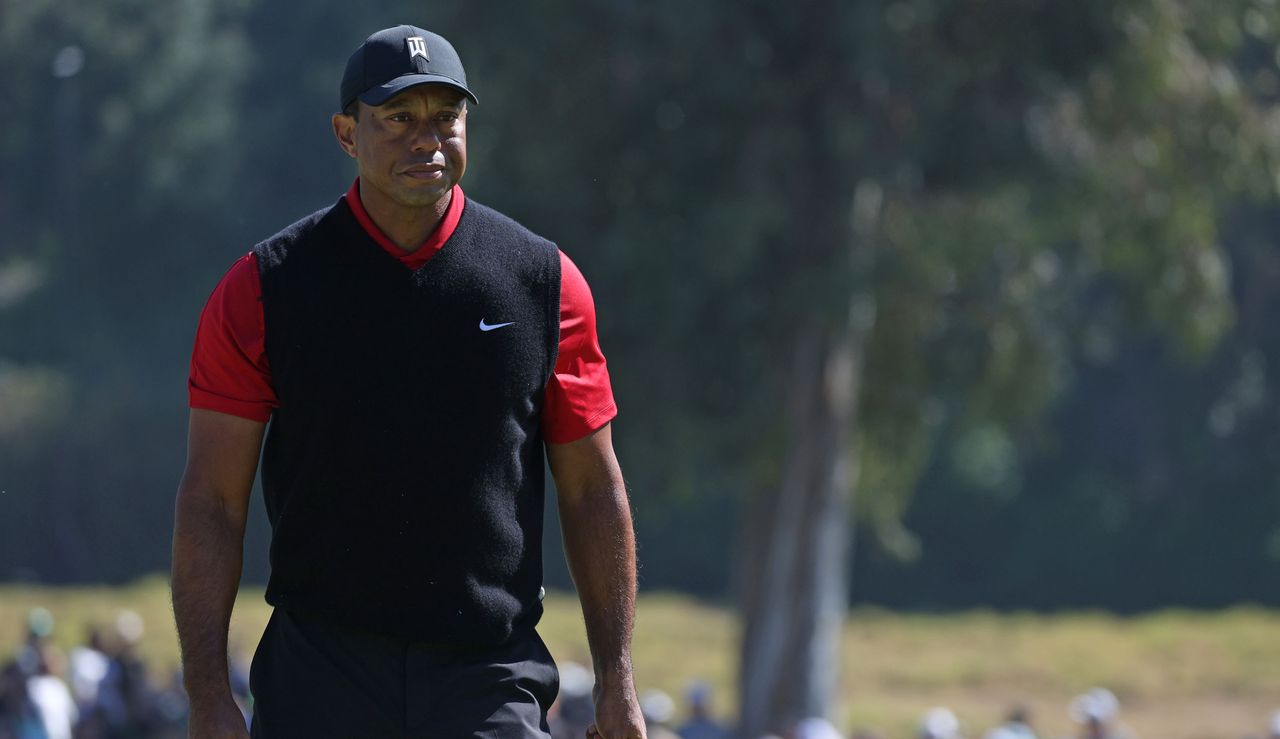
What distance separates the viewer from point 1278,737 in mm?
11898

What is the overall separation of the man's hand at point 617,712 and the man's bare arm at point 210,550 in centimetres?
61

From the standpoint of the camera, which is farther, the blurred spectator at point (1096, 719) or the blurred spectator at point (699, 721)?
the blurred spectator at point (699, 721)

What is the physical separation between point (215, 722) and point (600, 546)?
73cm

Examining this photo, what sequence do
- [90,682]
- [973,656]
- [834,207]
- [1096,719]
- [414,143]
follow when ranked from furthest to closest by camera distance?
[973,656] → [834,207] → [90,682] → [1096,719] → [414,143]

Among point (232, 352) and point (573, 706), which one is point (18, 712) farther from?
point (232, 352)

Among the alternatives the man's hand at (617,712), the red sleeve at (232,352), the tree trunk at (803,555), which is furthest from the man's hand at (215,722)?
the tree trunk at (803,555)

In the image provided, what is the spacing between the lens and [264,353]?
343 centimetres

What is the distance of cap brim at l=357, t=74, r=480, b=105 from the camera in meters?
3.40

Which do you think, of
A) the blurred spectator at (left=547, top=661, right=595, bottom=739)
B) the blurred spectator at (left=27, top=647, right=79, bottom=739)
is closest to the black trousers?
the blurred spectator at (left=27, top=647, right=79, bottom=739)

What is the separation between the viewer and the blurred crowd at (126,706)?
11.8 meters

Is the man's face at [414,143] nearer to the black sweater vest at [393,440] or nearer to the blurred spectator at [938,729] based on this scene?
the black sweater vest at [393,440]

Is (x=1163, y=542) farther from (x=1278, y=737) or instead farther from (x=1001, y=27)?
(x=1278, y=737)

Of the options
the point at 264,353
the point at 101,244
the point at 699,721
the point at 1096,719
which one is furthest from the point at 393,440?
the point at 101,244

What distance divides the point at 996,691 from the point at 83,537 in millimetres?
16007
